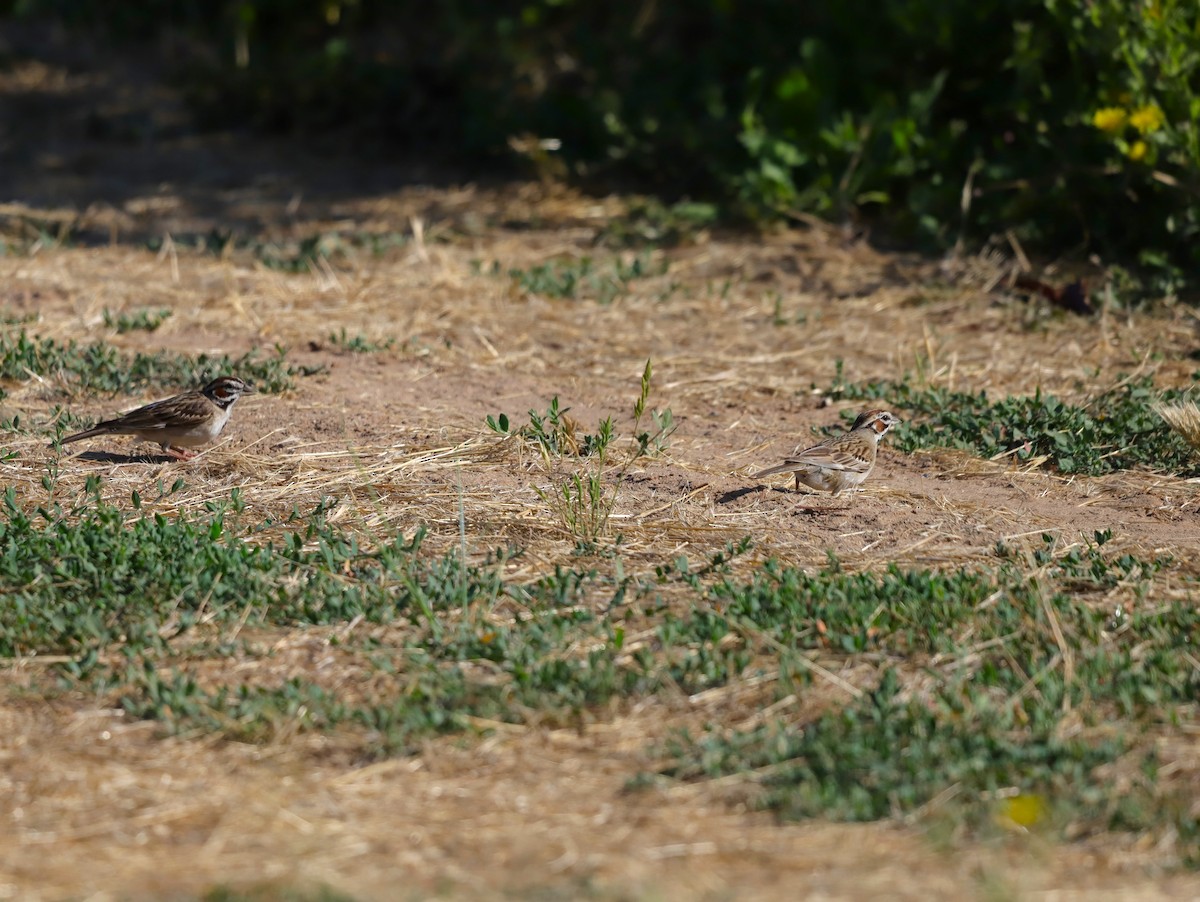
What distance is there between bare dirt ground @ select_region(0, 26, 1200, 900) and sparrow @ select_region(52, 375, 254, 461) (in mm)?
155

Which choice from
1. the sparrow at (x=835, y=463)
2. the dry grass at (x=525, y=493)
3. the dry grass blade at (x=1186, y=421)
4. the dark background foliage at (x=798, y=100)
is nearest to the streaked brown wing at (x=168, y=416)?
the dry grass at (x=525, y=493)

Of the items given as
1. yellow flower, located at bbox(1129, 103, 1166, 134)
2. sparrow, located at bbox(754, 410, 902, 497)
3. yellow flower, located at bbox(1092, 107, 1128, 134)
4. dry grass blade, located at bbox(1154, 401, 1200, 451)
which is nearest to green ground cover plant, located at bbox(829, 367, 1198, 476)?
dry grass blade, located at bbox(1154, 401, 1200, 451)

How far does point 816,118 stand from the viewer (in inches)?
474

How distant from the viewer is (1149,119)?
1022cm

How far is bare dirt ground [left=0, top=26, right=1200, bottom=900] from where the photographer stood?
14.3 ft

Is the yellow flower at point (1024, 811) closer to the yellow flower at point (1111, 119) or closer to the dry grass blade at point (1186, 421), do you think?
the dry grass blade at point (1186, 421)

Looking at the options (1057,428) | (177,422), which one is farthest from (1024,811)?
(177,422)

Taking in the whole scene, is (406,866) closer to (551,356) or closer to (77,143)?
(551,356)

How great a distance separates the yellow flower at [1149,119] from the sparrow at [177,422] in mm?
6411

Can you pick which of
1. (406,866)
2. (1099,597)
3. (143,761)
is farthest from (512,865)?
(1099,597)

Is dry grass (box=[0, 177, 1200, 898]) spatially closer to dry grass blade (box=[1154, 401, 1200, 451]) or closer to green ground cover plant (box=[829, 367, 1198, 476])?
green ground cover plant (box=[829, 367, 1198, 476])

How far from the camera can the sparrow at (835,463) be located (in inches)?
284

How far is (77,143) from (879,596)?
1250cm

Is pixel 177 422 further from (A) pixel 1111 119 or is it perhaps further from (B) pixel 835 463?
(A) pixel 1111 119
